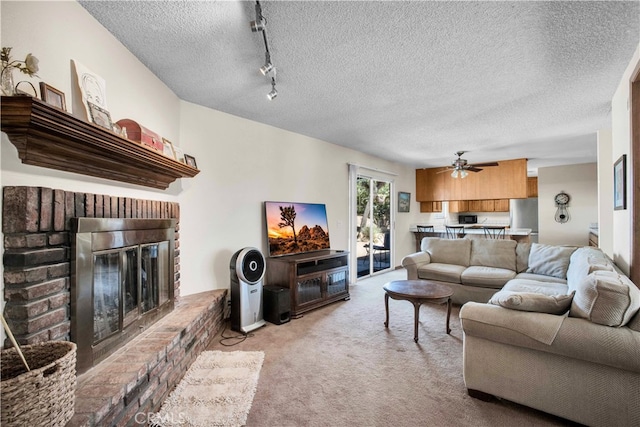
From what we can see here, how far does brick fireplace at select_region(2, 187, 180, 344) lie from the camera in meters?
1.26

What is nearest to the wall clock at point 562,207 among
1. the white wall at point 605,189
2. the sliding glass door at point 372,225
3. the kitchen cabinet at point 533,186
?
the kitchen cabinet at point 533,186

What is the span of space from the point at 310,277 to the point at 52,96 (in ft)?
9.45

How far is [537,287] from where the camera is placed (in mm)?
2996

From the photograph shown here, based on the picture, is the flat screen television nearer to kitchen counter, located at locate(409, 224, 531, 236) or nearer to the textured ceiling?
the textured ceiling

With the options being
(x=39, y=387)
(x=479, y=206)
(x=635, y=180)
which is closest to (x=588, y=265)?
(x=635, y=180)

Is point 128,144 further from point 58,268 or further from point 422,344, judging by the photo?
point 422,344

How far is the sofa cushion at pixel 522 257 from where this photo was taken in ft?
12.6

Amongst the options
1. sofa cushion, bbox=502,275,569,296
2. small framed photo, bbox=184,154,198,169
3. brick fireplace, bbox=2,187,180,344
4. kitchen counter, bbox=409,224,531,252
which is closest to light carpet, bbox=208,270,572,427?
sofa cushion, bbox=502,275,569,296

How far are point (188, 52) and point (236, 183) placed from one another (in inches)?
61.9

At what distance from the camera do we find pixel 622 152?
8.52ft

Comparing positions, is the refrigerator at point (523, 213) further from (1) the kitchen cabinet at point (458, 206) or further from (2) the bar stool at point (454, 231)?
(2) the bar stool at point (454, 231)

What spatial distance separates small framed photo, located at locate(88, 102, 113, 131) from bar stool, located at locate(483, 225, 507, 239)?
6.90 metres

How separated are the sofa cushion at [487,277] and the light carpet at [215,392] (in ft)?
9.09

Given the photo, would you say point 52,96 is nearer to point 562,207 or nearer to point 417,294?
point 417,294
